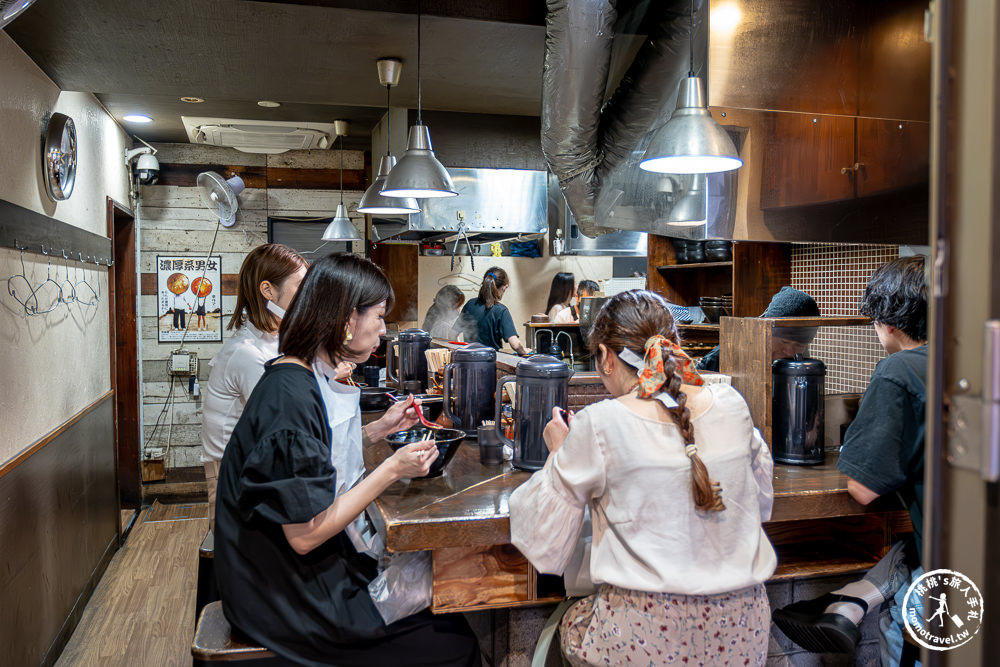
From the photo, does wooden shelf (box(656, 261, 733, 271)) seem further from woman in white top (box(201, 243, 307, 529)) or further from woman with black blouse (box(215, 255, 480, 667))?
woman with black blouse (box(215, 255, 480, 667))

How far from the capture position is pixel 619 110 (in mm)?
3555

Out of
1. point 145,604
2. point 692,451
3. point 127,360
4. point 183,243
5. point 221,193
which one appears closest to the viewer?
point 692,451

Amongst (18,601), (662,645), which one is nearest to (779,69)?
(662,645)

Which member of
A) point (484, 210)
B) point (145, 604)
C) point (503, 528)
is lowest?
point (145, 604)

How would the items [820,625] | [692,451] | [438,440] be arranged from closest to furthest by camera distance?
[692,451], [820,625], [438,440]

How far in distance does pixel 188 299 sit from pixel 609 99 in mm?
4277

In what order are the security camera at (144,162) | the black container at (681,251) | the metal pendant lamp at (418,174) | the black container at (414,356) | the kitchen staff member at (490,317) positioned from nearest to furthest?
1. the metal pendant lamp at (418,174)
2. the black container at (414,356)
3. the black container at (681,251)
4. the security camera at (144,162)
5. the kitchen staff member at (490,317)

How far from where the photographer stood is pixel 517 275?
7602mm

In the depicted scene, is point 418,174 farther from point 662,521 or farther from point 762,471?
point 662,521

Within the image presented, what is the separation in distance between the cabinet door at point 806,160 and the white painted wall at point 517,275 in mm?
4655

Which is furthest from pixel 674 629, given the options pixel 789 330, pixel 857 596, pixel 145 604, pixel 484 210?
pixel 484 210

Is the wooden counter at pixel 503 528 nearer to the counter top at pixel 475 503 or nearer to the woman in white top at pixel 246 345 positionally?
the counter top at pixel 475 503

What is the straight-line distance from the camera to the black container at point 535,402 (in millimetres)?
2105

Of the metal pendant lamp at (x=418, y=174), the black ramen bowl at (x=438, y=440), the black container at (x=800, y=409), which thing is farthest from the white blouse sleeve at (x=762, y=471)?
the metal pendant lamp at (x=418, y=174)
